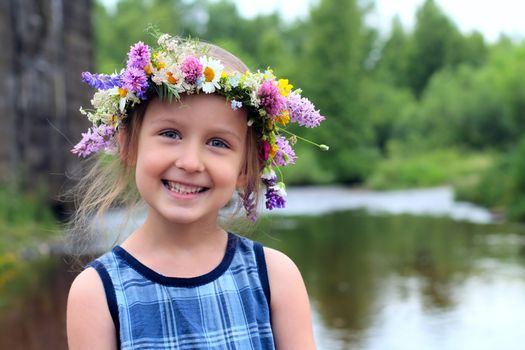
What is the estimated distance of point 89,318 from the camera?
7.29ft

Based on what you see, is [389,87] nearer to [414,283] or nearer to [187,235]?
[414,283]

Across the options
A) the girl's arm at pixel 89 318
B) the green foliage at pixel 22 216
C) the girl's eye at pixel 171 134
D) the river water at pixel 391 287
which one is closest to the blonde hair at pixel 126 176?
the girl's eye at pixel 171 134

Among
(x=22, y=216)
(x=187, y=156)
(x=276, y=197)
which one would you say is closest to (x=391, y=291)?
(x=22, y=216)

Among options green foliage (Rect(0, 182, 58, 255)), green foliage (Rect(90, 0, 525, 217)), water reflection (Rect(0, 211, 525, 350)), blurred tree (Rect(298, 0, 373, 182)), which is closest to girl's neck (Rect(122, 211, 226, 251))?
water reflection (Rect(0, 211, 525, 350))

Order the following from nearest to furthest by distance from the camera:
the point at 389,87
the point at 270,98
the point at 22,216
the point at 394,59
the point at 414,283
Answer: the point at 270,98 → the point at 414,283 → the point at 22,216 → the point at 389,87 → the point at 394,59

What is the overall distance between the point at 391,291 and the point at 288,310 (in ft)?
19.5

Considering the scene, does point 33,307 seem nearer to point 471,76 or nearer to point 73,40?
point 73,40

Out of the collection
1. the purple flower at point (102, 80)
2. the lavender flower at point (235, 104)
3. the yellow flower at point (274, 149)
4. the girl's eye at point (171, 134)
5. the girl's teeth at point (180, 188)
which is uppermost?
the purple flower at point (102, 80)

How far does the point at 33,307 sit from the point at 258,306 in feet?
16.9

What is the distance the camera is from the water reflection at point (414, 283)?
6.34 metres

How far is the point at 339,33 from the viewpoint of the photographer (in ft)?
147

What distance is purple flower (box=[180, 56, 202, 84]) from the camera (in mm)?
2350

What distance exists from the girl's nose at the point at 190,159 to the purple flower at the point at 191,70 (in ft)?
0.50

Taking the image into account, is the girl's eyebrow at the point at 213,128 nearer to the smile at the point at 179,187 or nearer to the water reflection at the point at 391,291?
the smile at the point at 179,187
